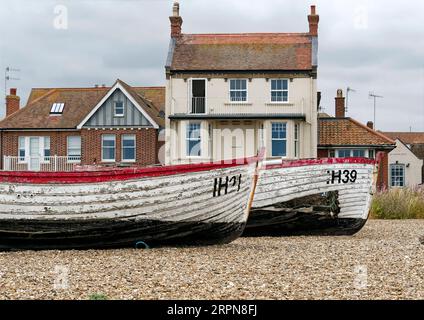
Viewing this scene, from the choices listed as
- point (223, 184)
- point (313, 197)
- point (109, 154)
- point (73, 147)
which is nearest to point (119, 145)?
Answer: point (109, 154)

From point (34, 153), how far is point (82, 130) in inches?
128

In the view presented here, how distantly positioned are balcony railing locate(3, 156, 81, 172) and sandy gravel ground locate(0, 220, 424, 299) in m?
26.2

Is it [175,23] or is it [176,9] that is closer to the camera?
[175,23]

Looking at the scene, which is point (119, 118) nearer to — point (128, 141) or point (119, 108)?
point (119, 108)

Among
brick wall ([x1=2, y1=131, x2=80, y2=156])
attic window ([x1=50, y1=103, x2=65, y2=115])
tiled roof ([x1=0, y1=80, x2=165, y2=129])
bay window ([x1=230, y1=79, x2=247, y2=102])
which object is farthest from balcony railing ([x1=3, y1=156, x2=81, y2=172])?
bay window ([x1=230, y1=79, x2=247, y2=102])

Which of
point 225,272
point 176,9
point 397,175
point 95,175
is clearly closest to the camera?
point 225,272

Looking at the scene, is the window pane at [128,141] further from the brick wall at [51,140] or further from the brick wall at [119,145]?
the brick wall at [51,140]

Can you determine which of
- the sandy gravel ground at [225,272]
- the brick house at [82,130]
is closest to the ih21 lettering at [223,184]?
the sandy gravel ground at [225,272]

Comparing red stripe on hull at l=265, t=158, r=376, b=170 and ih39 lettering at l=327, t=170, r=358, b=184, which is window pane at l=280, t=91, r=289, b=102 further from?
ih39 lettering at l=327, t=170, r=358, b=184

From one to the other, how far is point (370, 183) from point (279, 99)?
18553mm

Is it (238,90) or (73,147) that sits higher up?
(238,90)

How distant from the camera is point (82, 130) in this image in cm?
3838

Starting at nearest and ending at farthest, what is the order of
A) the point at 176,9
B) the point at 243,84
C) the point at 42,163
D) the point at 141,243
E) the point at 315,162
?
the point at 141,243 → the point at 315,162 → the point at 243,84 → the point at 176,9 → the point at 42,163

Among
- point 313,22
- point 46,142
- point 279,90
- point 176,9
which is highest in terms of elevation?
point 176,9
